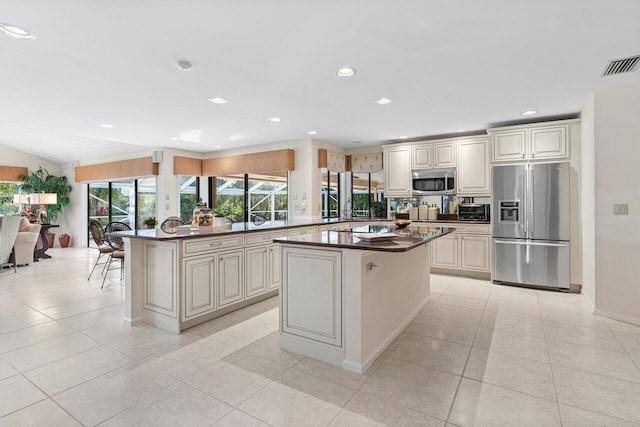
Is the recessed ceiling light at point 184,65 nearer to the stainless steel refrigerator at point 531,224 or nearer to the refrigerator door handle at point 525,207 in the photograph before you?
the stainless steel refrigerator at point 531,224

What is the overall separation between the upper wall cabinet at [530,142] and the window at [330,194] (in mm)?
3116

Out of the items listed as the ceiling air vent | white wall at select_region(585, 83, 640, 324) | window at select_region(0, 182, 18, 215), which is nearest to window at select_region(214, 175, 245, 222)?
window at select_region(0, 182, 18, 215)

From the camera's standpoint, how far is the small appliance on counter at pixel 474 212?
208 inches

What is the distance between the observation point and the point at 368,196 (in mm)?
6949

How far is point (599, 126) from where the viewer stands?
348 cm

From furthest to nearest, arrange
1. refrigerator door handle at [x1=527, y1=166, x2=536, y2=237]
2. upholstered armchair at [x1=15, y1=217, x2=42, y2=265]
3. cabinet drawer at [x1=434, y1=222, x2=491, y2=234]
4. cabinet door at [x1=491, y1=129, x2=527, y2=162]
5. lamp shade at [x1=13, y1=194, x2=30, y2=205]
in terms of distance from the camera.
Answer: lamp shade at [x1=13, y1=194, x2=30, y2=205] < upholstered armchair at [x1=15, y1=217, x2=42, y2=265] < cabinet drawer at [x1=434, y1=222, x2=491, y2=234] < cabinet door at [x1=491, y1=129, x2=527, y2=162] < refrigerator door handle at [x1=527, y1=166, x2=536, y2=237]

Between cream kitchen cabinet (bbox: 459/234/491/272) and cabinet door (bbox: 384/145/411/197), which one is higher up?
cabinet door (bbox: 384/145/411/197)

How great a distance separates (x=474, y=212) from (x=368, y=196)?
7.33ft

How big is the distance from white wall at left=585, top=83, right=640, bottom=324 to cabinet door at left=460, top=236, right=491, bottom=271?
5.10 feet

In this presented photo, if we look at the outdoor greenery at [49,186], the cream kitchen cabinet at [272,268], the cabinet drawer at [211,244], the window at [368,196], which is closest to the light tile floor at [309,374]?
the cream kitchen cabinet at [272,268]

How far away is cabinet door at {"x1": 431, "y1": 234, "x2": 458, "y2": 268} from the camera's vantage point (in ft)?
17.3

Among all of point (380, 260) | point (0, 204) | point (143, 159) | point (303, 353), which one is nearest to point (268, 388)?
point (303, 353)

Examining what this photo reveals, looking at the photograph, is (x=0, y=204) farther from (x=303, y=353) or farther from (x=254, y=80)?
(x=303, y=353)

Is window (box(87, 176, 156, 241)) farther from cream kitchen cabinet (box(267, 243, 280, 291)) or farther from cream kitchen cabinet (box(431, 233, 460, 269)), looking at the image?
cream kitchen cabinet (box(431, 233, 460, 269))
